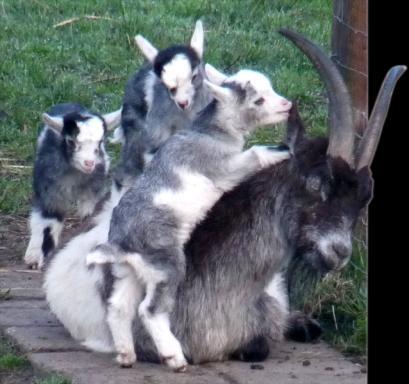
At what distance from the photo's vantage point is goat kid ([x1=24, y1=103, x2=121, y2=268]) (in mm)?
7391

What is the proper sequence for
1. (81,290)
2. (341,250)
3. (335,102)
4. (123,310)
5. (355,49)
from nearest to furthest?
(335,102)
(341,250)
(123,310)
(81,290)
(355,49)

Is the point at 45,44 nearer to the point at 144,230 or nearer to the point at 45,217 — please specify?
the point at 45,217

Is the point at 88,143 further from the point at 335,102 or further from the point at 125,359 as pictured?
the point at 335,102

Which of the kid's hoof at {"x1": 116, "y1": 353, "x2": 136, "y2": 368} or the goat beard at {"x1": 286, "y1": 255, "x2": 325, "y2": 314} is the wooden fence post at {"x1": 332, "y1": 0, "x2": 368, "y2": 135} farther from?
the kid's hoof at {"x1": 116, "y1": 353, "x2": 136, "y2": 368}

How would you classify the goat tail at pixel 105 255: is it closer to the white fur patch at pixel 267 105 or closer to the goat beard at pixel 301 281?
the goat beard at pixel 301 281

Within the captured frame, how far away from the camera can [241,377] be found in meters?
5.23

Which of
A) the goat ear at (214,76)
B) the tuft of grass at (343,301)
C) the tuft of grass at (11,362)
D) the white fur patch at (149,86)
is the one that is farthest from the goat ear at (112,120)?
the tuft of grass at (11,362)

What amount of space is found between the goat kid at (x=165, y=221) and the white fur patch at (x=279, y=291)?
509 millimetres

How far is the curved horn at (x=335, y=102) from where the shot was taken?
4742 millimetres

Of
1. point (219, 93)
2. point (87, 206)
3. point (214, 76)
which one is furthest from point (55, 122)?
point (219, 93)

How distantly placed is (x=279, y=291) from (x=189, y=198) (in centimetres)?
69

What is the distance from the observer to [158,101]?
7152 mm

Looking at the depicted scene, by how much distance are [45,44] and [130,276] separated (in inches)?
241

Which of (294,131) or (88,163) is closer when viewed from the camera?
(294,131)
